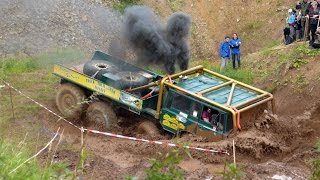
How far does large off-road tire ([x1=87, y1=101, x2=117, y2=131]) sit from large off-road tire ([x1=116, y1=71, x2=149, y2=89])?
0.63 m

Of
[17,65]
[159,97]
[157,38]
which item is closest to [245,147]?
[159,97]

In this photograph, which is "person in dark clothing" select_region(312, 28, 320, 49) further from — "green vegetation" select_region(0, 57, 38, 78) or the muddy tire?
"green vegetation" select_region(0, 57, 38, 78)

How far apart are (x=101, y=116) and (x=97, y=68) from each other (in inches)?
45.6

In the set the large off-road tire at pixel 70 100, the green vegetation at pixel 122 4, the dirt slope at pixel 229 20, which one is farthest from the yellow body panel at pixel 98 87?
the green vegetation at pixel 122 4

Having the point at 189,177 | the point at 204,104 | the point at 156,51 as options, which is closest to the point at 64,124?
the point at 156,51

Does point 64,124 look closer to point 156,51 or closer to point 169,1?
point 156,51

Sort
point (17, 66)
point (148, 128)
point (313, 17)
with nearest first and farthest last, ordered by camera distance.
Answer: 1. point (148, 128)
2. point (313, 17)
3. point (17, 66)

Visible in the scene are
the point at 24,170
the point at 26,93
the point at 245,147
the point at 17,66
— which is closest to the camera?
the point at 24,170

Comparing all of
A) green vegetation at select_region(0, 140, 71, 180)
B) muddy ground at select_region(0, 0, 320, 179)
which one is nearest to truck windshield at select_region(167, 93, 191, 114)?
muddy ground at select_region(0, 0, 320, 179)

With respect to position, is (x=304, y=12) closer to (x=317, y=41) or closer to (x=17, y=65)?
(x=317, y=41)

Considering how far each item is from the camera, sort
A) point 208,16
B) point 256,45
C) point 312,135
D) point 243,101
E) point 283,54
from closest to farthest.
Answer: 1. point 243,101
2. point 312,135
3. point 283,54
4. point 256,45
5. point 208,16

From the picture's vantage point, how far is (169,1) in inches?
1000

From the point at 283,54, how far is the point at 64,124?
710 cm

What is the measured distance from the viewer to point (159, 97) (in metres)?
11.5
